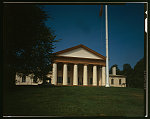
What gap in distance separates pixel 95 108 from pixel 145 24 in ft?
12.3

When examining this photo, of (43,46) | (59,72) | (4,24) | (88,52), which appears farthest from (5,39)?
(59,72)

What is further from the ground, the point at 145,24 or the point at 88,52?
the point at 88,52

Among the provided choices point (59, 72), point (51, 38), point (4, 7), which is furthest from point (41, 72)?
point (59, 72)

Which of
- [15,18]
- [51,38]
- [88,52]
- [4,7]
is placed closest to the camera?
[4,7]

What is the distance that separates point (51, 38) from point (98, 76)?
22.1 meters

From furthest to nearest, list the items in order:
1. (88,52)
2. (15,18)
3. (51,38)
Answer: (88,52), (51,38), (15,18)

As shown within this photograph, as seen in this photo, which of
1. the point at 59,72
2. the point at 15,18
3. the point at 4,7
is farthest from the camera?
the point at 59,72

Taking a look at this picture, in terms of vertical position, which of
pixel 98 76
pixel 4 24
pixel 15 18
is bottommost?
pixel 98 76

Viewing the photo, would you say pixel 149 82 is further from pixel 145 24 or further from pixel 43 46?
pixel 43 46

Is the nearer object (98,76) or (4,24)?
(4,24)

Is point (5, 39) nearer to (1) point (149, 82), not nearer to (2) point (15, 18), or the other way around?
(2) point (15, 18)

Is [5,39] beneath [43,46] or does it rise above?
beneath

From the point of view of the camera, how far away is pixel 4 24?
4.82 metres

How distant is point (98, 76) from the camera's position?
32500mm
